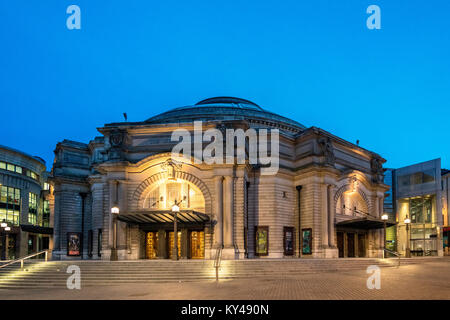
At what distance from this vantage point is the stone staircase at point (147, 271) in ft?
80.7

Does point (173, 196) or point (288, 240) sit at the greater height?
point (173, 196)

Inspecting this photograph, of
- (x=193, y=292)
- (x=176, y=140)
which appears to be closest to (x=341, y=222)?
(x=176, y=140)

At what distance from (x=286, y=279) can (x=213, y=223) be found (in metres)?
11.8

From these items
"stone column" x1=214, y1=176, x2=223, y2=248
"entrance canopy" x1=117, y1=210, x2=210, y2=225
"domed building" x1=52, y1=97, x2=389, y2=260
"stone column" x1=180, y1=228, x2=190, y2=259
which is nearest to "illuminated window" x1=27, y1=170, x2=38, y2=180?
"domed building" x1=52, y1=97, x2=389, y2=260

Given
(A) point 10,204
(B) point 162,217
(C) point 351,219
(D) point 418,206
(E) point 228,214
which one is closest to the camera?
(B) point 162,217

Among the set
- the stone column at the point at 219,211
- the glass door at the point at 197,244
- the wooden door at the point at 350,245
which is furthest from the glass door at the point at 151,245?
the wooden door at the point at 350,245

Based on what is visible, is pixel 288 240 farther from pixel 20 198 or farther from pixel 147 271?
pixel 20 198

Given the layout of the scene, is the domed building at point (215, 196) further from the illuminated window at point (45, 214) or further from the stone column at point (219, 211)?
the illuminated window at point (45, 214)

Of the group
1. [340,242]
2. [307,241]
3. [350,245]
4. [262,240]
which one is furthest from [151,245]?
[350,245]

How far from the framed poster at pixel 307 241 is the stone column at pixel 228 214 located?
341 inches

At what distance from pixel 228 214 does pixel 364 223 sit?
15322 mm

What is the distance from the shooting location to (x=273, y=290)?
19422 millimetres

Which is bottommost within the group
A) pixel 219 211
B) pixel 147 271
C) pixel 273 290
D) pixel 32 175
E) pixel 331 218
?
pixel 147 271

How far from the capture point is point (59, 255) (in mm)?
45156
